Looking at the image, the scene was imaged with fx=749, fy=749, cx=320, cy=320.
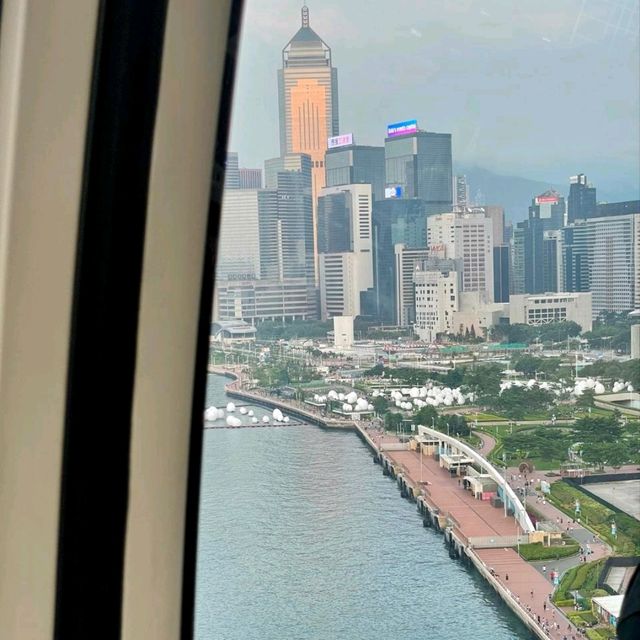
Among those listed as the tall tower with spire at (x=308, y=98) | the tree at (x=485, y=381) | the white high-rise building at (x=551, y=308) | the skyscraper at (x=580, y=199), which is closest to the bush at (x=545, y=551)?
the tree at (x=485, y=381)

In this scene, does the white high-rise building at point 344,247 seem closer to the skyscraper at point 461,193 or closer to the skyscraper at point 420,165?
the skyscraper at point 420,165

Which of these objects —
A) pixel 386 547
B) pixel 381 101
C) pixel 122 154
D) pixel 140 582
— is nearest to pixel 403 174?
pixel 381 101

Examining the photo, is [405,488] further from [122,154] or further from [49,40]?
[49,40]

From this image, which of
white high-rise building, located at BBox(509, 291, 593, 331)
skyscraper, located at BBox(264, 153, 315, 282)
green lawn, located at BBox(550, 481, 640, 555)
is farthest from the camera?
skyscraper, located at BBox(264, 153, 315, 282)

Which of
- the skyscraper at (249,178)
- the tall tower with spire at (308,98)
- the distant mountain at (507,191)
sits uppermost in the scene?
the tall tower with spire at (308,98)

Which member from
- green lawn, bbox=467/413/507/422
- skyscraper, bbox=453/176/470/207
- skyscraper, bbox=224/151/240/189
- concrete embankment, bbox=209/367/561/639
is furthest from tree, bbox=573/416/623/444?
skyscraper, bbox=224/151/240/189

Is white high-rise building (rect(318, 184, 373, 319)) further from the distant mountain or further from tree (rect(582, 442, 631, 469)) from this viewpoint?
tree (rect(582, 442, 631, 469))
